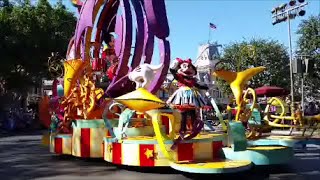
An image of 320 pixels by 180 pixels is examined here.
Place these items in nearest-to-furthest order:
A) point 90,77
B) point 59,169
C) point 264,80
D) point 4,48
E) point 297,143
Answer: point 59,169 → point 297,143 → point 90,77 → point 4,48 → point 264,80

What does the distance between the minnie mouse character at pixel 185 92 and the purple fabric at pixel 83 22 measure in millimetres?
4495

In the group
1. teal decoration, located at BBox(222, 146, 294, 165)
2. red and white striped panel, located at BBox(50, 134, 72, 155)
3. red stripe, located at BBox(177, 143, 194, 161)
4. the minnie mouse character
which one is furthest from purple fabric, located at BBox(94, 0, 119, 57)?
teal decoration, located at BBox(222, 146, 294, 165)

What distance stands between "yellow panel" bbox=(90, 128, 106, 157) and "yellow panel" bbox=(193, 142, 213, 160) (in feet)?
9.21

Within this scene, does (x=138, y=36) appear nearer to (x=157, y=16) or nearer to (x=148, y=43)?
(x=148, y=43)

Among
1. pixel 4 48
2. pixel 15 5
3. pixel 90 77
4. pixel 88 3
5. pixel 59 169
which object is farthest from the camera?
pixel 15 5

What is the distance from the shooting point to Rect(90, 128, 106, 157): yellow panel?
34.8 feet

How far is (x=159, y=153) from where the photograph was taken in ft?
28.5

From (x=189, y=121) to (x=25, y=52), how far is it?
21285 mm

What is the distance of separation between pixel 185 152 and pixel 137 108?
52.3 inches

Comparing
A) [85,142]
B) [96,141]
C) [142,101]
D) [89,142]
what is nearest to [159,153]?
[142,101]

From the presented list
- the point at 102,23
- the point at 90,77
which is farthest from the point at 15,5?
the point at 90,77

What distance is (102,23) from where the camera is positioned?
45.3ft

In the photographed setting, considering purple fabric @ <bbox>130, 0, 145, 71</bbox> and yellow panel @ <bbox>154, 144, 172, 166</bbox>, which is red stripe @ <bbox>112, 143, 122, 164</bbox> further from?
purple fabric @ <bbox>130, 0, 145, 71</bbox>

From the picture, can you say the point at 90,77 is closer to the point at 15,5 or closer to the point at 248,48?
the point at 15,5
